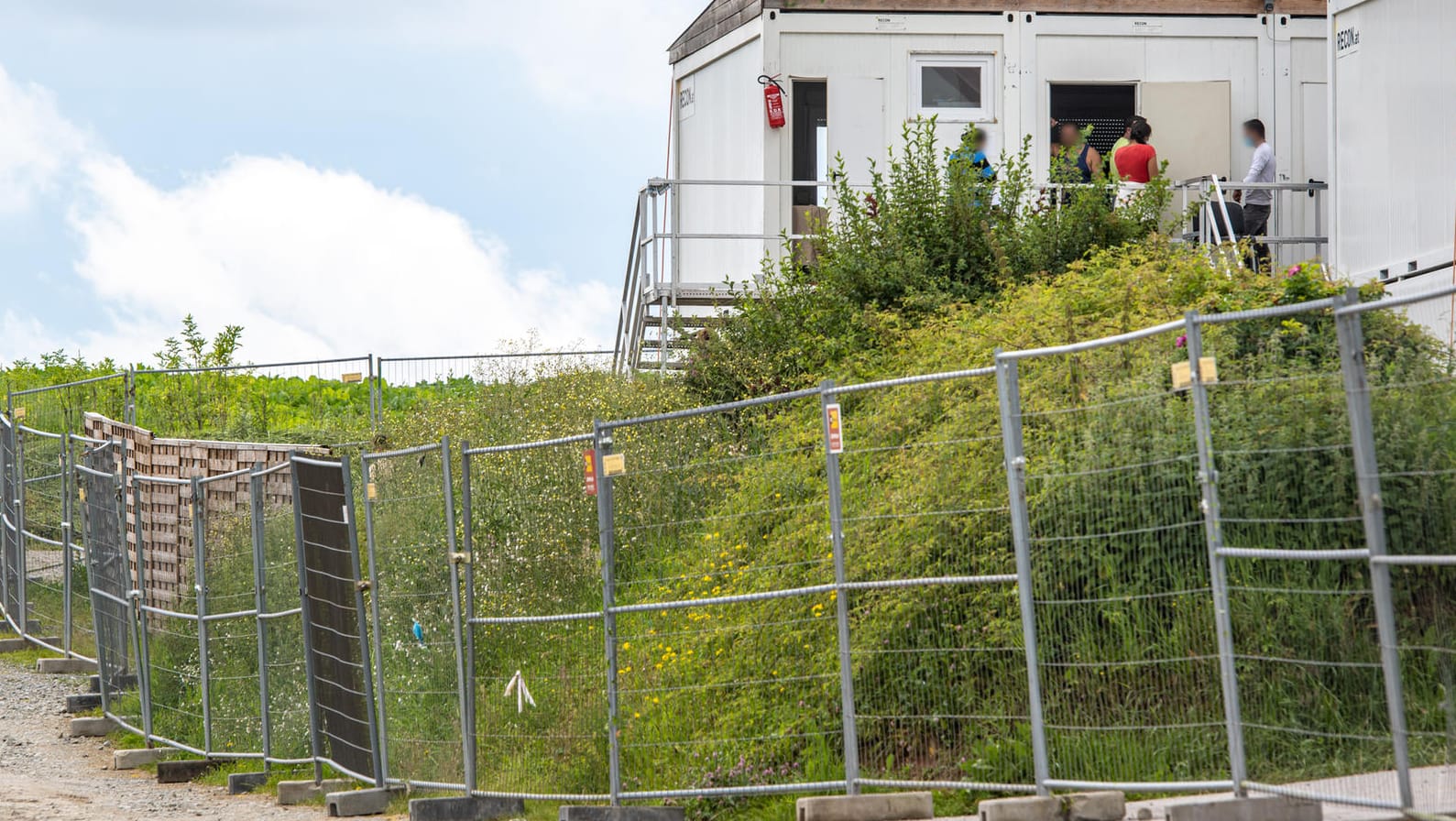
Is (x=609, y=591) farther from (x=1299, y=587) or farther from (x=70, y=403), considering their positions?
(x=70, y=403)

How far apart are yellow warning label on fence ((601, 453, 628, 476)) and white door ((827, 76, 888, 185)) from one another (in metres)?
10.6

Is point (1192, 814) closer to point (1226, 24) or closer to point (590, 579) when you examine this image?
point (590, 579)

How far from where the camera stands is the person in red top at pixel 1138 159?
1731 cm

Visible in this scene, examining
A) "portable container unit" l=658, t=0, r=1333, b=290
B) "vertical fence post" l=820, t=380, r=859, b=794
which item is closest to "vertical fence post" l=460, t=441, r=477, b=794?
"vertical fence post" l=820, t=380, r=859, b=794

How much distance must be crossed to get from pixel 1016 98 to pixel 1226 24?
9.04 feet

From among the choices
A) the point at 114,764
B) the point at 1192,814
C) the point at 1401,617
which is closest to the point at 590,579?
the point at 1192,814

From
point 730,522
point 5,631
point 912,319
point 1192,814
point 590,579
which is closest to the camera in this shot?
point 1192,814

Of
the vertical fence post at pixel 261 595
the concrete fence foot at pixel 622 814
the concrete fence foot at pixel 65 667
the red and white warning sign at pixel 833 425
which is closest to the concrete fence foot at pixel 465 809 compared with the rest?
the concrete fence foot at pixel 622 814

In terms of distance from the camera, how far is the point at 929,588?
334 inches

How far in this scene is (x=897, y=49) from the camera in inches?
762

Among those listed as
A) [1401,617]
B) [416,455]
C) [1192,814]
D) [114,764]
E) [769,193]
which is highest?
[769,193]

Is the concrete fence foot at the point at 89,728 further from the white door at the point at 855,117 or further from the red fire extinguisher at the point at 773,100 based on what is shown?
the white door at the point at 855,117

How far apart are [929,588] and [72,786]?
741 centimetres

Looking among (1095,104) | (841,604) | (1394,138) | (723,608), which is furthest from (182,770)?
(1095,104)
